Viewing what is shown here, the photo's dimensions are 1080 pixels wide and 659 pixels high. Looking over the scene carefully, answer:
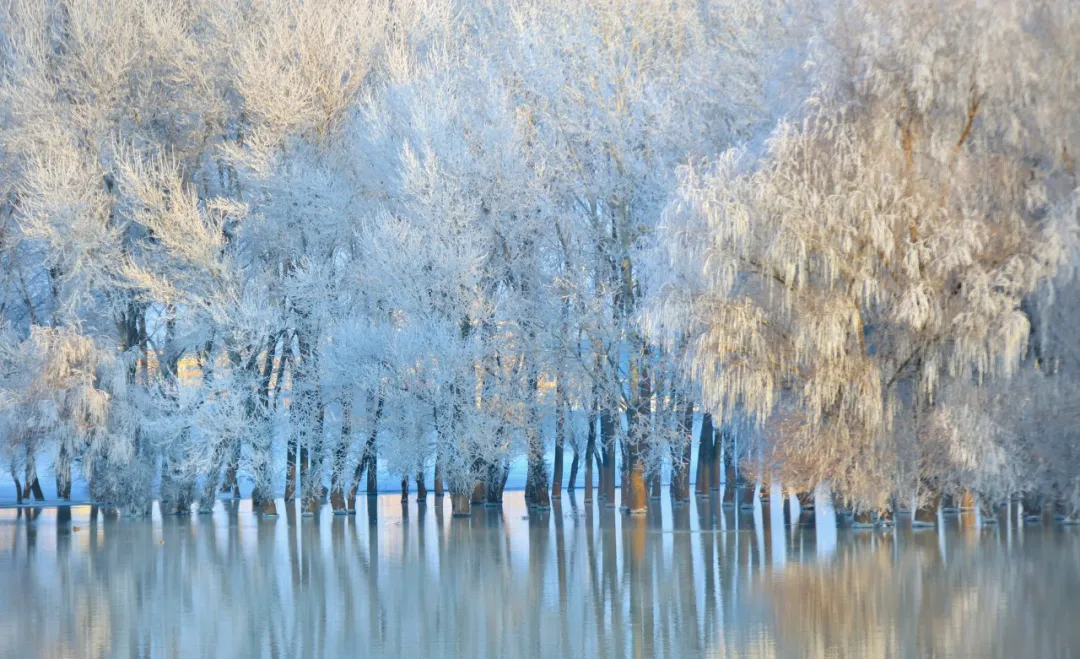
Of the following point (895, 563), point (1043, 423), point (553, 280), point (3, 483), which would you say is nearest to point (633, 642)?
point (895, 563)

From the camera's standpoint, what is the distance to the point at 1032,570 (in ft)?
58.4

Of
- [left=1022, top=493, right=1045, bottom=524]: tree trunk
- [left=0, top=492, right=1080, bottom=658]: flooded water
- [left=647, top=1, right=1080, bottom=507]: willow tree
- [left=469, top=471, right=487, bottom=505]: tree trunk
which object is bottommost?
[left=0, top=492, right=1080, bottom=658]: flooded water

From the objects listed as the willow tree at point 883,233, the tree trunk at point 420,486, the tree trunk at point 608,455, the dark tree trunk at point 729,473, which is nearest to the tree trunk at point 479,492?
the tree trunk at point 420,486

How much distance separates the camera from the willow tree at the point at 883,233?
21688 millimetres

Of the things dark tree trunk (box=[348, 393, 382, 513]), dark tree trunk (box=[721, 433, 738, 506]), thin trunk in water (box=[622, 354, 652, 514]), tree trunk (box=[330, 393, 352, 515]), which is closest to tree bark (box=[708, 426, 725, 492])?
dark tree trunk (box=[721, 433, 738, 506])

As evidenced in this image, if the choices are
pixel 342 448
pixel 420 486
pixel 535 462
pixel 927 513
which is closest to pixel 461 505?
pixel 535 462

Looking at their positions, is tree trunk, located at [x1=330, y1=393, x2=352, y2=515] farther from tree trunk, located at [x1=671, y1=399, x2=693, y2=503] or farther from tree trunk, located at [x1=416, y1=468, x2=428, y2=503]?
tree trunk, located at [x1=671, y1=399, x2=693, y2=503]

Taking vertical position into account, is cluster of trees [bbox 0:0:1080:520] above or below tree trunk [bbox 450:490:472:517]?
above

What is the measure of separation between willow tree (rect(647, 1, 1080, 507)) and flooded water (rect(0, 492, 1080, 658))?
246 cm

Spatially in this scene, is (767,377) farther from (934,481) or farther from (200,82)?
(200,82)

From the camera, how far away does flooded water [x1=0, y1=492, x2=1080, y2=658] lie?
42.0ft

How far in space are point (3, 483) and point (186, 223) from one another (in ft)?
73.2

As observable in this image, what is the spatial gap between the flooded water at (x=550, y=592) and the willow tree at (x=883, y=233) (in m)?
2.46

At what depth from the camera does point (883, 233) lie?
21688mm
